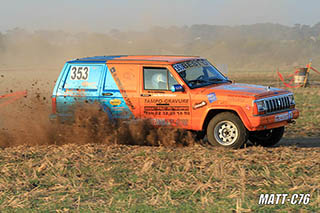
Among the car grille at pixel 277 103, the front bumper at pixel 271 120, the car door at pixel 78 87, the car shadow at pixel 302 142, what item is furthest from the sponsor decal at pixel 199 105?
the car shadow at pixel 302 142

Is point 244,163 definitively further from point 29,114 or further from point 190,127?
point 29,114

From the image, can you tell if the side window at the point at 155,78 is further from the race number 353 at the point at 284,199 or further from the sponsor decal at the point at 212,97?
the race number 353 at the point at 284,199

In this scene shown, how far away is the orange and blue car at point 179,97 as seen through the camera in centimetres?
835

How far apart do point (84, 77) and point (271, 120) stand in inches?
145

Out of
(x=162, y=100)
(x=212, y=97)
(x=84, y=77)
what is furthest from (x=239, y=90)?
→ (x=84, y=77)

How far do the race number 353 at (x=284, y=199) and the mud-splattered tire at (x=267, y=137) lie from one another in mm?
3678

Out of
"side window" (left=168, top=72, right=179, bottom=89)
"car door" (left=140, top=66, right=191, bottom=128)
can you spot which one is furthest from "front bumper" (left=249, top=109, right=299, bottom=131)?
"side window" (left=168, top=72, right=179, bottom=89)

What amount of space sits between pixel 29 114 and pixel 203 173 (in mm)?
5065

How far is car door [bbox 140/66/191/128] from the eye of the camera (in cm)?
880

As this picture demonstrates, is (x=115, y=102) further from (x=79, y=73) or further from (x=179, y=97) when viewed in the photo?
(x=179, y=97)

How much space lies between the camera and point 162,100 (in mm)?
A: 8891

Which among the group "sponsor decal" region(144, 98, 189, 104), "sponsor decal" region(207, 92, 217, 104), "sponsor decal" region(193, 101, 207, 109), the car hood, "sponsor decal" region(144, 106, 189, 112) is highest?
the car hood

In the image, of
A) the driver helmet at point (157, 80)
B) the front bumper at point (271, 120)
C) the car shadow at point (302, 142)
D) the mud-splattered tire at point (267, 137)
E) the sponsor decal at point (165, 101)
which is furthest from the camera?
the car shadow at point (302, 142)

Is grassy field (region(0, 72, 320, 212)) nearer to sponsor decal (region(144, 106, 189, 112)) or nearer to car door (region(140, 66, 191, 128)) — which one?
car door (region(140, 66, 191, 128))
